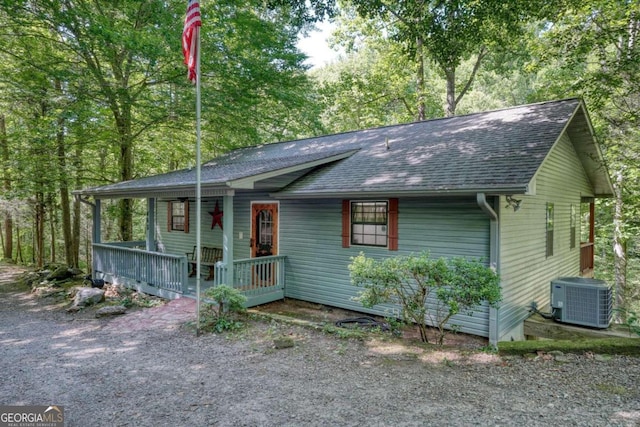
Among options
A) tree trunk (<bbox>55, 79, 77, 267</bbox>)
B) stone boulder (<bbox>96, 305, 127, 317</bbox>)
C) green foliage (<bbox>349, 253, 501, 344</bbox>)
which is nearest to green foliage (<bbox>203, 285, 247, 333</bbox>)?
stone boulder (<bbox>96, 305, 127, 317</bbox>)

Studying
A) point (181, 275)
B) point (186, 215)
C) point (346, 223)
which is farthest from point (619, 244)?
point (186, 215)

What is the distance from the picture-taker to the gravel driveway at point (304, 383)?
3.42 m

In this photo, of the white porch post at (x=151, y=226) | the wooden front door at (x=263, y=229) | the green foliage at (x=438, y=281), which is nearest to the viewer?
the green foliage at (x=438, y=281)

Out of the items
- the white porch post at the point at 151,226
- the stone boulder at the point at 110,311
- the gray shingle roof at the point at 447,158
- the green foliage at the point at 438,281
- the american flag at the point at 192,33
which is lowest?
the stone boulder at the point at 110,311

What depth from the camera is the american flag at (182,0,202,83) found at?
5.72 meters

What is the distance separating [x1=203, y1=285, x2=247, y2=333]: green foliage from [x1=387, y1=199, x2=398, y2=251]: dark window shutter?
116 inches

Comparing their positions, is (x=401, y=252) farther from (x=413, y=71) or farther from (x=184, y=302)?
(x=413, y=71)

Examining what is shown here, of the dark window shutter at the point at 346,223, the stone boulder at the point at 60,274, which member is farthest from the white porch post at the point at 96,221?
the dark window shutter at the point at 346,223

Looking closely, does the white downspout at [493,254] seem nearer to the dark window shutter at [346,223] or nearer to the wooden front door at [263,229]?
the dark window shutter at [346,223]

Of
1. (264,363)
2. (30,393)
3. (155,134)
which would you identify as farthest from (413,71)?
(30,393)

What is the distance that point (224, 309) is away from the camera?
21.7 ft

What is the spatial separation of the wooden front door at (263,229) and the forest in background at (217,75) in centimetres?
421

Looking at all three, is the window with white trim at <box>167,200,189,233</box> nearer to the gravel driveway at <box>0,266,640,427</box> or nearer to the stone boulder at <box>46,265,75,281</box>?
the stone boulder at <box>46,265,75,281</box>

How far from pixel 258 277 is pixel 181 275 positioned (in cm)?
169
